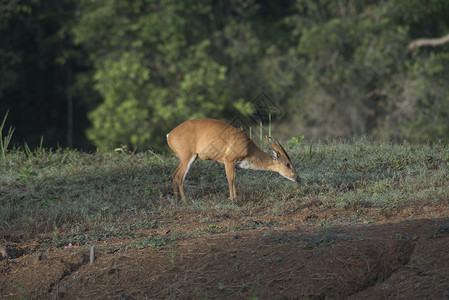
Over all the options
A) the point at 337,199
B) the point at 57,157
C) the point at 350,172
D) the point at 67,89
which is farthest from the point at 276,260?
the point at 67,89

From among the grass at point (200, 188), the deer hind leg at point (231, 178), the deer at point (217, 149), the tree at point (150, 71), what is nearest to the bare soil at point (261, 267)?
the grass at point (200, 188)

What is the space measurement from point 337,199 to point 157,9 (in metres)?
14.0

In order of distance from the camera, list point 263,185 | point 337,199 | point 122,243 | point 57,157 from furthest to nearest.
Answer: point 57,157
point 263,185
point 337,199
point 122,243

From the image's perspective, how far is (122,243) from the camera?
18.7ft

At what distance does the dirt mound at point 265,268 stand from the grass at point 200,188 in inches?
22.5

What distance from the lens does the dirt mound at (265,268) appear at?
441cm

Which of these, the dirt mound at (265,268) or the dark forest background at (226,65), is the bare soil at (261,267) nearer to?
the dirt mound at (265,268)

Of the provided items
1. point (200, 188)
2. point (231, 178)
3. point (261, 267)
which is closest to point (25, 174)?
point (200, 188)

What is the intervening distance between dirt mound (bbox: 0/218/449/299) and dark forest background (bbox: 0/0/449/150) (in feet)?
36.9

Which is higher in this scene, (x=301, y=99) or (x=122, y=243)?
(x=122, y=243)

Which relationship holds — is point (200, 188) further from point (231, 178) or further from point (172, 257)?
point (172, 257)

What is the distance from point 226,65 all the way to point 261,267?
15.5 m

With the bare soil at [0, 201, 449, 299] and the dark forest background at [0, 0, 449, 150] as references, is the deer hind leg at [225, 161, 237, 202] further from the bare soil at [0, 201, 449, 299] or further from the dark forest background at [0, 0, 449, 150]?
the dark forest background at [0, 0, 449, 150]

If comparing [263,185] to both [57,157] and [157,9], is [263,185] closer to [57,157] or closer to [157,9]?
[57,157]
